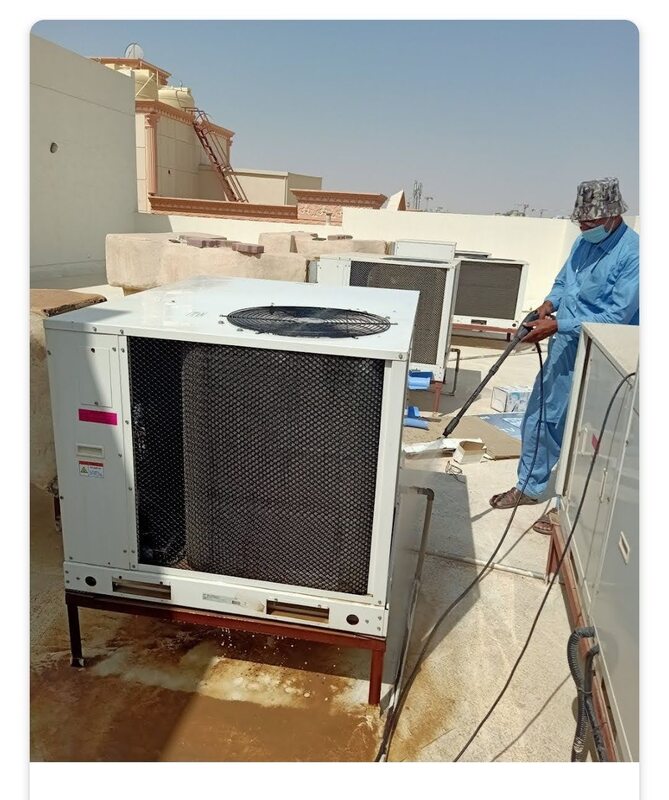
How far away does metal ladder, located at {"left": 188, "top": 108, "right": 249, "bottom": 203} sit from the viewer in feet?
57.4

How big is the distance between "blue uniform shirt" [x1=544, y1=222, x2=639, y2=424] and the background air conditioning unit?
12.4 feet

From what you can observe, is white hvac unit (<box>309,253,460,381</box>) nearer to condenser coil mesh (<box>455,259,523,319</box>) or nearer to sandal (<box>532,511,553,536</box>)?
sandal (<box>532,511,553,536</box>)

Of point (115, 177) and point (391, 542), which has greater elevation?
point (115, 177)

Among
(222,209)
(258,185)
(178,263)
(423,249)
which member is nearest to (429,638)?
(178,263)

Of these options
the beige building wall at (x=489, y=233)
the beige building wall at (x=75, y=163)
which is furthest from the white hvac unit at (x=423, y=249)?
→ the beige building wall at (x=75, y=163)

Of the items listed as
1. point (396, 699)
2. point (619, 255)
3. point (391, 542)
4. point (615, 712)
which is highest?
point (619, 255)

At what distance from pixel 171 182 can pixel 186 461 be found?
1672 cm

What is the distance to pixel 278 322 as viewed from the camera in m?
1.91

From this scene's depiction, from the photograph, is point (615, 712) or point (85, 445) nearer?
point (615, 712)

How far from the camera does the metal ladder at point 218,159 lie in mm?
17500

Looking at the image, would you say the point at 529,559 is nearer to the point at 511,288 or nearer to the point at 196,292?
the point at 196,292

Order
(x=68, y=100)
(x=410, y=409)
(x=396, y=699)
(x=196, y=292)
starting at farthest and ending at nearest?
(x=68, y=100), (x=410, y=409), (x=196, y=292), (x=396, y=699)

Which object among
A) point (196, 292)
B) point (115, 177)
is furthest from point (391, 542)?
point (115, 177)

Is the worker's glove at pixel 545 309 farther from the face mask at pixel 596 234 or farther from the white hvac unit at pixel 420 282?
the white hvac unit at pixel 420 282
